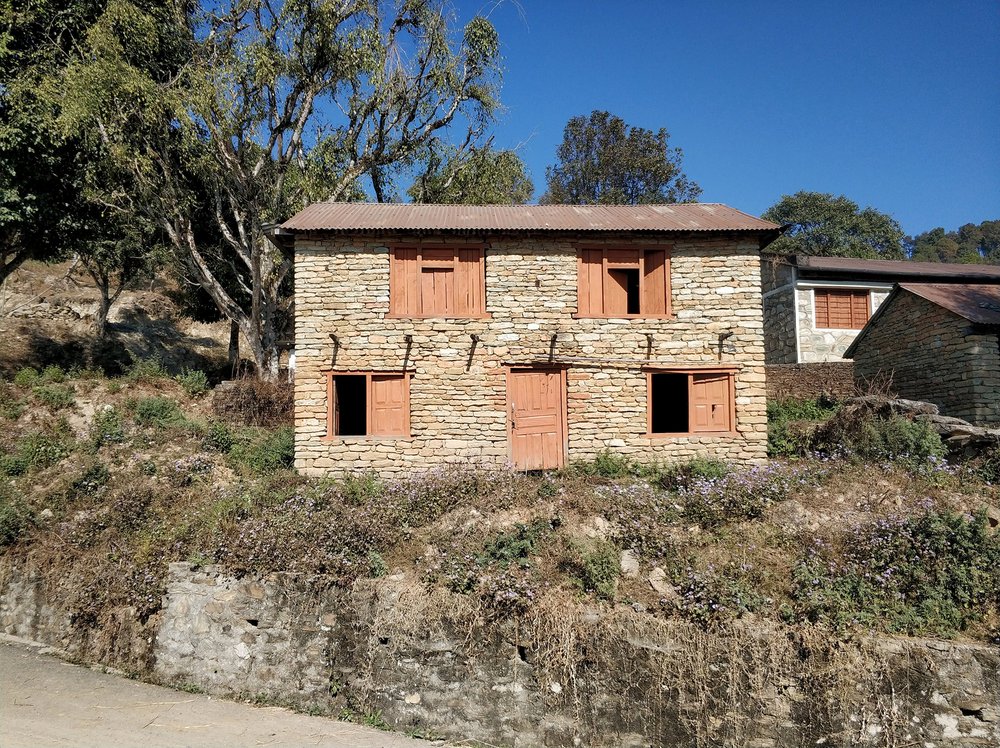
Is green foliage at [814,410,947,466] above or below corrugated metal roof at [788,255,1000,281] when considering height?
below

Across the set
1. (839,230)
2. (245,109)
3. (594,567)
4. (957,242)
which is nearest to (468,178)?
(245,109)

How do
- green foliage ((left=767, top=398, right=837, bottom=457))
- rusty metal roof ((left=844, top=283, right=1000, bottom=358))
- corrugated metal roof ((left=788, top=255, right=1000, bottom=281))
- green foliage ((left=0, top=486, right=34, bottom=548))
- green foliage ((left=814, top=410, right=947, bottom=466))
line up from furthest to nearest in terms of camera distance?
corrugated metal roof ((left=788, top=255, right=1000, bottom=281))
rusty metal roof ((left=844, top=283, right=1000, bottom=358))
green foliage ((left=767, top=398, right=837, bottom=457))
green foliage ((left=814, top=410, right=947, bottom=466))
green foliage ((left=0, top=486, right=34, bottom=548))

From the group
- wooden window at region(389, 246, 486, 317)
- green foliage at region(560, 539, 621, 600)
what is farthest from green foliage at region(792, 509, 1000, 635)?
wooden window at region(389, 246, 486, 317)

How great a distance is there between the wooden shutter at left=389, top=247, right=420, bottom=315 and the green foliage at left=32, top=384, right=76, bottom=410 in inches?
385

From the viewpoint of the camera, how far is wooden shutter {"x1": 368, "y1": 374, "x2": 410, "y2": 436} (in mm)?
13438

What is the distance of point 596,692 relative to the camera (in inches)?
349

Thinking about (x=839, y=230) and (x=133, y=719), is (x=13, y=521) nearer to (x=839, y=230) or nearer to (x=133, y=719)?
(x=133, y=719)

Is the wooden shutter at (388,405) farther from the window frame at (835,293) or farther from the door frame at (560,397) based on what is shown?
the window frame at (835,293)

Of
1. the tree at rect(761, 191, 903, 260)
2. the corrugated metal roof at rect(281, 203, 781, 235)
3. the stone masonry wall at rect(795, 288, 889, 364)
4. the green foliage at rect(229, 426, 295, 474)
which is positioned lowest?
the green foliage at rect(229, 426, 295, 474)

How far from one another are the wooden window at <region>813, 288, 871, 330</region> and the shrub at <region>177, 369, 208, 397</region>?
21078mm

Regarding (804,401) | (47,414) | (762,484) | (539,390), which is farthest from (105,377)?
(804,401)

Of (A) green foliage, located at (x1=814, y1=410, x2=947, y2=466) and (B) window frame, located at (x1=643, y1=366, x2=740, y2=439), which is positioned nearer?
(A) green foliage, located at (x1=814, y1=410, x2=947, y2=466)

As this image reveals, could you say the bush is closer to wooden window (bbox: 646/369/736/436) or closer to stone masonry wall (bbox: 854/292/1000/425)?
wooden window (bbox: 646/369/736/436)

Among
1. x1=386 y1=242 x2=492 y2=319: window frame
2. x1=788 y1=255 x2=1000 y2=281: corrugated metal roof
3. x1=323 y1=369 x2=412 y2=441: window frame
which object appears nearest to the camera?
x1=323 y1=369 x2=412 y2=441: window frame
